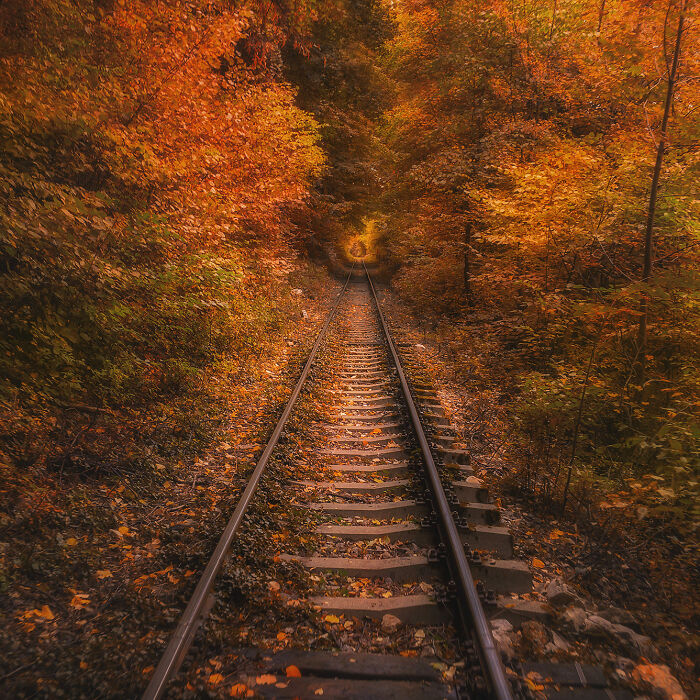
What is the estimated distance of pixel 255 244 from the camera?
11.8 m

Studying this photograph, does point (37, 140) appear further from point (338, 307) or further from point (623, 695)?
point (338, 307)

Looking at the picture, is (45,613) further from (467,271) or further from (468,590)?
(467,271)

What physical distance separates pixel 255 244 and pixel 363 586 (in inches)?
398

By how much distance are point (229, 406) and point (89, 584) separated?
363 cm

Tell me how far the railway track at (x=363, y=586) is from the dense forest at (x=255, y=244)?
1102 millimetres

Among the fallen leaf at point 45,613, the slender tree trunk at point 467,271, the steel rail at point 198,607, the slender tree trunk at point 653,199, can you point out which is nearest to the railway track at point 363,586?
the steel rail at point 198,607

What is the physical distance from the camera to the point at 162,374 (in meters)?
6.52

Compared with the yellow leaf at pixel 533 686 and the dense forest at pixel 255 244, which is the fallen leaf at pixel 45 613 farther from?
the yellow leaf at pixel 533 686

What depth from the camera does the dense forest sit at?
4.27m

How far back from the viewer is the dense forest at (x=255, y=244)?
4273mm

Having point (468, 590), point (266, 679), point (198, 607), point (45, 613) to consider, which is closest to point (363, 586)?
point (468, 590)

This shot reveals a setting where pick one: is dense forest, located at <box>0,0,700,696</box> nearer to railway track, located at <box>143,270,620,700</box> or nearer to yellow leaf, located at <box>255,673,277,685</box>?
railway track, located at <box>143,270,620,700</box>

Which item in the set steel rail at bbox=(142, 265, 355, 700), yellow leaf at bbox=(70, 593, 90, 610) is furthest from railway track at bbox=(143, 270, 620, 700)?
yellow leaf at bbox=(70, 593, 90, 610)

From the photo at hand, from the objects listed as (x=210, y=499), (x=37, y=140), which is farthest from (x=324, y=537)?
(x=37, y=140)
